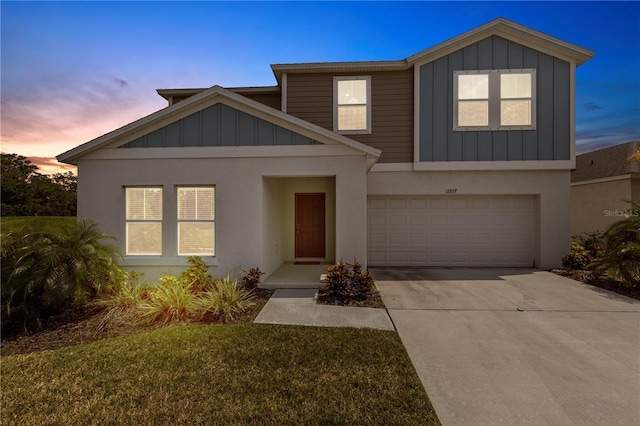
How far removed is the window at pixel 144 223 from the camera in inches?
262

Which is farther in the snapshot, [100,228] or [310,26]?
[310,26]

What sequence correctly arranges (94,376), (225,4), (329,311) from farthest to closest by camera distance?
1. (225,4)
2. (329,311)
3. (94,376)

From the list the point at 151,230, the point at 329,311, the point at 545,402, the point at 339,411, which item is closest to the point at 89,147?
the point at 151,230

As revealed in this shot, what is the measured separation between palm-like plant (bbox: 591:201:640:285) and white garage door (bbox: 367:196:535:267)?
217 cm

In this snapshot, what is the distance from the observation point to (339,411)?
253 cm

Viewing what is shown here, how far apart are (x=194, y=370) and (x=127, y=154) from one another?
18.5 feet

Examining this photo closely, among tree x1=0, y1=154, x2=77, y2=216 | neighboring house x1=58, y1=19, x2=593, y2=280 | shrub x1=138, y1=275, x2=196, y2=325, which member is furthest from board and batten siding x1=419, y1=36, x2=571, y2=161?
tree x1=0, y1=154, x2=77, y2=216

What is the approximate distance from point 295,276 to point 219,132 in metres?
4.08

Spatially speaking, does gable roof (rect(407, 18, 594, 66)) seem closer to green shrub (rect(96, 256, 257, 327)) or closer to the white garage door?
the white garage door

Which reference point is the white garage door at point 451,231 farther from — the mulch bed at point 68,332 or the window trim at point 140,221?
the window trim at point 140,221

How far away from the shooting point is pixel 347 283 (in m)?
5.81

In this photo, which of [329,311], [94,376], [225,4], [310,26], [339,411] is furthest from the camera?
[310,26]

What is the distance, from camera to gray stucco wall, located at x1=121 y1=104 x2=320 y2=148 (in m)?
6.52

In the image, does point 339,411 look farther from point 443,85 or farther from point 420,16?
point 420,16
